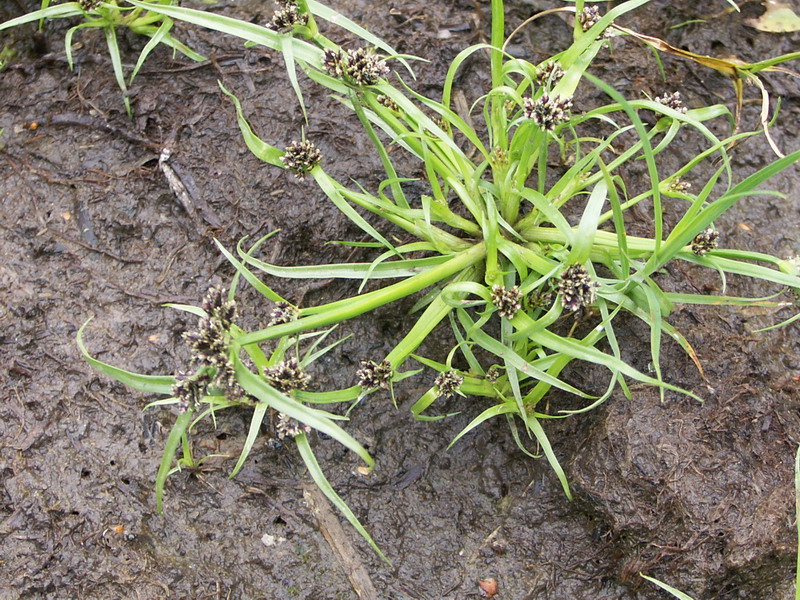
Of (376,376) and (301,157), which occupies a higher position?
(301,157)

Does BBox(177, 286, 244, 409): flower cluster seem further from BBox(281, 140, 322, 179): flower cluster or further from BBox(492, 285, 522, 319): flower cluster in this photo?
BBox(492, 285, 522, 319): flower cluster

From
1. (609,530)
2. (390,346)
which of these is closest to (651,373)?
(609,530)

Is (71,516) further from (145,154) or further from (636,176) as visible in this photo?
(636,176)

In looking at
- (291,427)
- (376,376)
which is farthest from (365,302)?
(291,427)

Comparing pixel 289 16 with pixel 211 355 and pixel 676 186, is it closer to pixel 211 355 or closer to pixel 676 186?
pixel 211 355

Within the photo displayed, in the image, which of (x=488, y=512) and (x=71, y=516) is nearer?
(x=71, y=516)

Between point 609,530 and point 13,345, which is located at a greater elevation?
point 13,345
